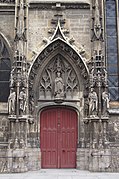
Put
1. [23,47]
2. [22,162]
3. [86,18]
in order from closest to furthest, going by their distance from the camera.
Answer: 1. [22,162]
2. [23,47]
3. [86,18]

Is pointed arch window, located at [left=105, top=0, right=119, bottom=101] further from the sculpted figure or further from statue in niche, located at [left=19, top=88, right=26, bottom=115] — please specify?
statue in niche, located at [left=19, top=88, right=26, bottom=115]

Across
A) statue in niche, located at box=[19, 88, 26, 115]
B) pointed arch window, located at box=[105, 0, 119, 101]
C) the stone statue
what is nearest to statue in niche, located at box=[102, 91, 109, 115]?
the stone statue

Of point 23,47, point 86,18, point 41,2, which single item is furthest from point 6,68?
point 86,18

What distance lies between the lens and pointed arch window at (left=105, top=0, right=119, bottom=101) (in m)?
13.0

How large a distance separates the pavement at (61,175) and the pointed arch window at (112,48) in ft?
11.9

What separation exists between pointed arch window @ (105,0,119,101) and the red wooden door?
217cm

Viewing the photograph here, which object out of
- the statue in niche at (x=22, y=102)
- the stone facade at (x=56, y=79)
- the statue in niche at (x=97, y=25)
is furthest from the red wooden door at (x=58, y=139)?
the statue in niche at (x=97, y=25)

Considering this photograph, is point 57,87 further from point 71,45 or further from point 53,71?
point 71,45

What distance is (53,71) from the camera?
13.3 metres

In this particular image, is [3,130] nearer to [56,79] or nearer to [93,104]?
[56,79]

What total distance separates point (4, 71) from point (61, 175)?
216 inches

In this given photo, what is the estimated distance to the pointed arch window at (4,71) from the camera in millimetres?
13034

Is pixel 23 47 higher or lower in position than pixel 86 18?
lower

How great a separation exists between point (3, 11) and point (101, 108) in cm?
653
